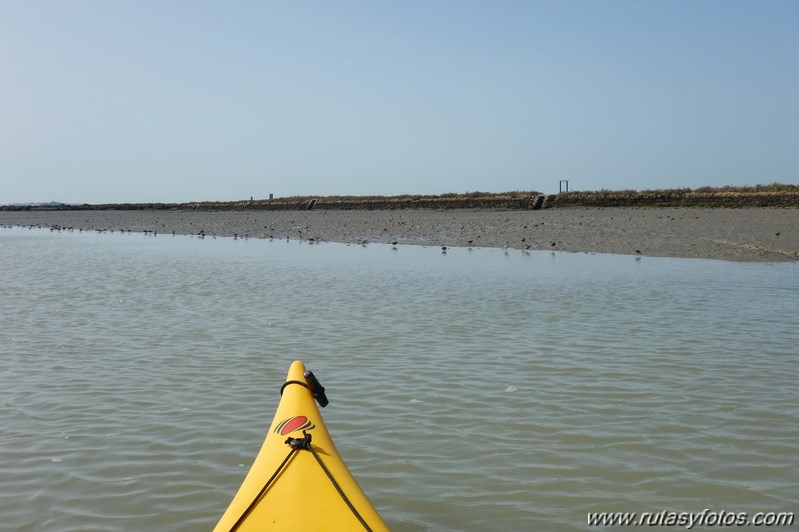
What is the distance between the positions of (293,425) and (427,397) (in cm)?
232

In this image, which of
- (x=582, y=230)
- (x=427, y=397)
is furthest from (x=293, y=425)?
(x=582, y=230)

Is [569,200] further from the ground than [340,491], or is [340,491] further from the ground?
[569,200]

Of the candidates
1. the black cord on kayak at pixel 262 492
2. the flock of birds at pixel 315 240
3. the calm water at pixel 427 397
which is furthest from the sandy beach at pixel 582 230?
the black cord on kayak at pixel 262 492

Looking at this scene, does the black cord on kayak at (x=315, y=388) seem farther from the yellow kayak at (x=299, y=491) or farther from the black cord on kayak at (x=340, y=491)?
→ the black cord on kayak at (x=340, y=491)

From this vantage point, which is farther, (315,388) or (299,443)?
(315,388)

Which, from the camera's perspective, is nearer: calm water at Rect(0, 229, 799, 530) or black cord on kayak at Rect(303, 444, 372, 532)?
→ black cord on kayak at Rect(303, 444, 372, 532)

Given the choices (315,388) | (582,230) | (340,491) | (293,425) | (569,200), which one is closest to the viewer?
(340,491)

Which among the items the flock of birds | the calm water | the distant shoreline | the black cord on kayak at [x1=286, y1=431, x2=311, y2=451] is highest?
the distant shoreline

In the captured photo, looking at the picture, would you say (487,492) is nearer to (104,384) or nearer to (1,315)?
(104,384)

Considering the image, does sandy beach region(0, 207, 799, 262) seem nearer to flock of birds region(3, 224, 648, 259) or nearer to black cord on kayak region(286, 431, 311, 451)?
flock of birds region(3, 224, 648, 259)

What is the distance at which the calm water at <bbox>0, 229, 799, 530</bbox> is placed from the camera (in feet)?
15.1

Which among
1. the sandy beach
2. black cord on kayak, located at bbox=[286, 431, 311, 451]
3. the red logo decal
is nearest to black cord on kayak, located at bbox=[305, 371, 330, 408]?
the red logo decal

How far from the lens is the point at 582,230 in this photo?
78.8 feet

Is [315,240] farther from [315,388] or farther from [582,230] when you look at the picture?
[315,388]
